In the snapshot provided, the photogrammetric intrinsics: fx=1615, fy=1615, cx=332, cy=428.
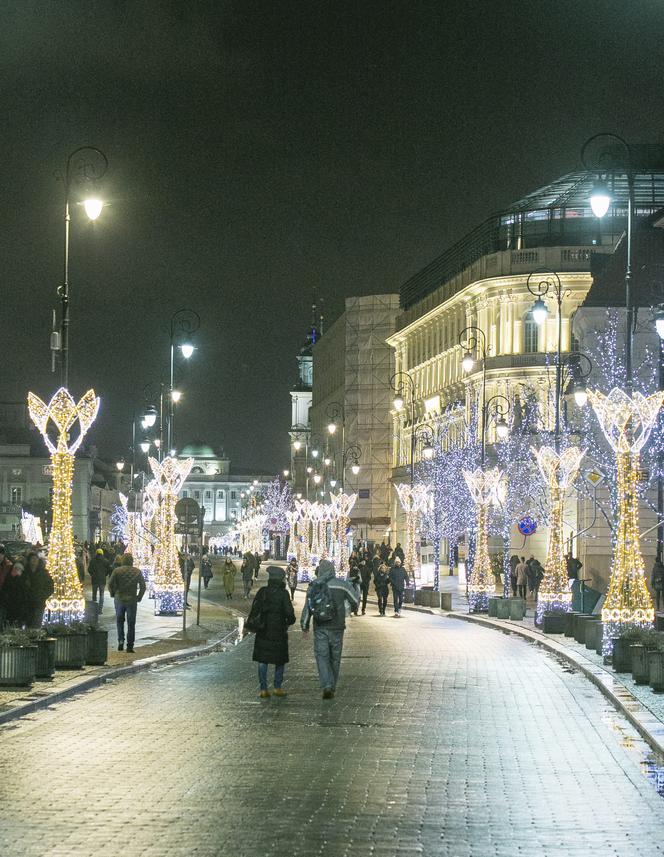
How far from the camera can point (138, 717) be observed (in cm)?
1638

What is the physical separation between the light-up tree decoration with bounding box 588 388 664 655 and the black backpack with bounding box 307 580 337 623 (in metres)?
6.06

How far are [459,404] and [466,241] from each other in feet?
38.3

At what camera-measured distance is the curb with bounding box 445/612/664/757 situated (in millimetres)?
15005

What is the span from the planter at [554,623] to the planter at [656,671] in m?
13.2

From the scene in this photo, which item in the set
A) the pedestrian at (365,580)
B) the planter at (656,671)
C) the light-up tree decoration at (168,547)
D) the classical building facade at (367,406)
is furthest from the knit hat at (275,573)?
the classical building facade at (367,406)

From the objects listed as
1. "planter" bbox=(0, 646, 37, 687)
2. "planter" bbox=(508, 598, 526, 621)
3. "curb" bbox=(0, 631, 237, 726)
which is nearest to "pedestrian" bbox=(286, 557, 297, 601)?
"planter" bbox=(508, 598, 526, 621)

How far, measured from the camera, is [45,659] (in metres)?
19.5

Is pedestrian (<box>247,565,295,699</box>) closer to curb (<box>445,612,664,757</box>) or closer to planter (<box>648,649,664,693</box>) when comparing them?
curb (<box>445,612,664,757</box>)

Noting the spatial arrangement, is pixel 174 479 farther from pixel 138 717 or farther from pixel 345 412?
pixel 345 412

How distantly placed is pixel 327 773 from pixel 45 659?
788 centimetres

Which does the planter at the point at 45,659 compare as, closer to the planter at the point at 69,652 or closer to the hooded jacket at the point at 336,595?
the planter at the point at 69,652

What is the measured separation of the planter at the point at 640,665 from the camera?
19984mm

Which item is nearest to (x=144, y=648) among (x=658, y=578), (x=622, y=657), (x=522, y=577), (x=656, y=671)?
(x=622, y=657)

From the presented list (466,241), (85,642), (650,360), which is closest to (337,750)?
(85,642)
